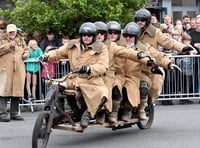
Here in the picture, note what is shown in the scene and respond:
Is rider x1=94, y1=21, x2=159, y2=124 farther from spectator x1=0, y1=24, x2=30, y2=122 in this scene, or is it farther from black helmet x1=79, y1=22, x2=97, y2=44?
spectator x1=0, y1=24, x2=30, y2=122

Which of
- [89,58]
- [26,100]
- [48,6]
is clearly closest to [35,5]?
[48,6]

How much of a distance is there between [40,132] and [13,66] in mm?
4345

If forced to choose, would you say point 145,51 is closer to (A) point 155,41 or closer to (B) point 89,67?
(A) point 155,41

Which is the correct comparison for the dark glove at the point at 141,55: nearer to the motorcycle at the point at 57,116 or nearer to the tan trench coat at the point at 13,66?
the motorcycle at the point at 57,116

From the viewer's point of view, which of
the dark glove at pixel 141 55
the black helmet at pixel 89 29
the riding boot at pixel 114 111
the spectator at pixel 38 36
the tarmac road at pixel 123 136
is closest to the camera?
the black helmet at pixel 89 29

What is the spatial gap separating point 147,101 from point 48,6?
5.70 m

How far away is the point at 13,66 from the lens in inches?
535

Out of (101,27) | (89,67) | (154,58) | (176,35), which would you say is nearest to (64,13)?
(176,35)

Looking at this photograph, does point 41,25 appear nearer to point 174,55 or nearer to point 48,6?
point 48,6

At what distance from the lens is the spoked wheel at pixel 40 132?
9359mm

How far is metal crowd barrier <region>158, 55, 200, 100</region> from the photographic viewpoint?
633 inches

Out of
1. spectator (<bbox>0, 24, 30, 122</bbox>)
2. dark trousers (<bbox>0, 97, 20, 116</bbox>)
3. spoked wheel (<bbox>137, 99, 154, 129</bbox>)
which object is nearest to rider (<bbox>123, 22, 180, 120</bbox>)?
spoked wheel (<bbox>137, 99, 154, 129</bbox>)

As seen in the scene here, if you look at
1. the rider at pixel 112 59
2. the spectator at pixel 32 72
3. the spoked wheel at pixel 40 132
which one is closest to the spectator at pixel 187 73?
the spectator at pixel 32 72

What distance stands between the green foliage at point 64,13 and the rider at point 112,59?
557 cm
